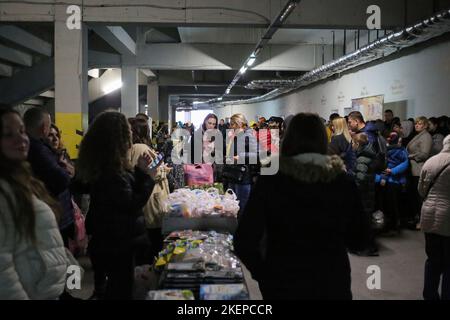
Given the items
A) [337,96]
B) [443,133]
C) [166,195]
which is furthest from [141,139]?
[337,96]

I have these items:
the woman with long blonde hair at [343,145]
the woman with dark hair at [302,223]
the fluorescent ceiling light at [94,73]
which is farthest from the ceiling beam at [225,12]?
the fluorescent ceiling light at [94,73]

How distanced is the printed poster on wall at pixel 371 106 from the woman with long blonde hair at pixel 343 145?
407 cm

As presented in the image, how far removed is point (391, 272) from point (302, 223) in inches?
124

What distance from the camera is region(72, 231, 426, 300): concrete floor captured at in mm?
3893

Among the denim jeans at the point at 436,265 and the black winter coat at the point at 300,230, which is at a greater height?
the black winter coat at the point at 300,230

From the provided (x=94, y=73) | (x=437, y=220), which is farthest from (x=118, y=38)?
(x=437, y=220)

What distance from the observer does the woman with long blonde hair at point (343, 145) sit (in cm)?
511

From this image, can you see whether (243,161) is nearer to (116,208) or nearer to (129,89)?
(116,208)

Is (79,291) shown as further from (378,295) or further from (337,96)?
(337,96)

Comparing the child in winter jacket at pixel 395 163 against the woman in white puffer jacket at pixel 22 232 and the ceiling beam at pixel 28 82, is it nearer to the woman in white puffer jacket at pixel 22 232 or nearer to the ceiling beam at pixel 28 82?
the woman in white puffer jacket at pixel 22 232

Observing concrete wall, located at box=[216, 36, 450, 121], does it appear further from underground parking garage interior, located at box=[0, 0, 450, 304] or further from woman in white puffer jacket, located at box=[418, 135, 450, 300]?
woman in white puffer jacket, located at box=[418, 135, 450, 300]

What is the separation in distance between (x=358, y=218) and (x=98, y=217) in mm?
1558

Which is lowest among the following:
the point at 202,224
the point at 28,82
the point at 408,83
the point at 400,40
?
the point at 202,224

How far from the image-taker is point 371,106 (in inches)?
368
